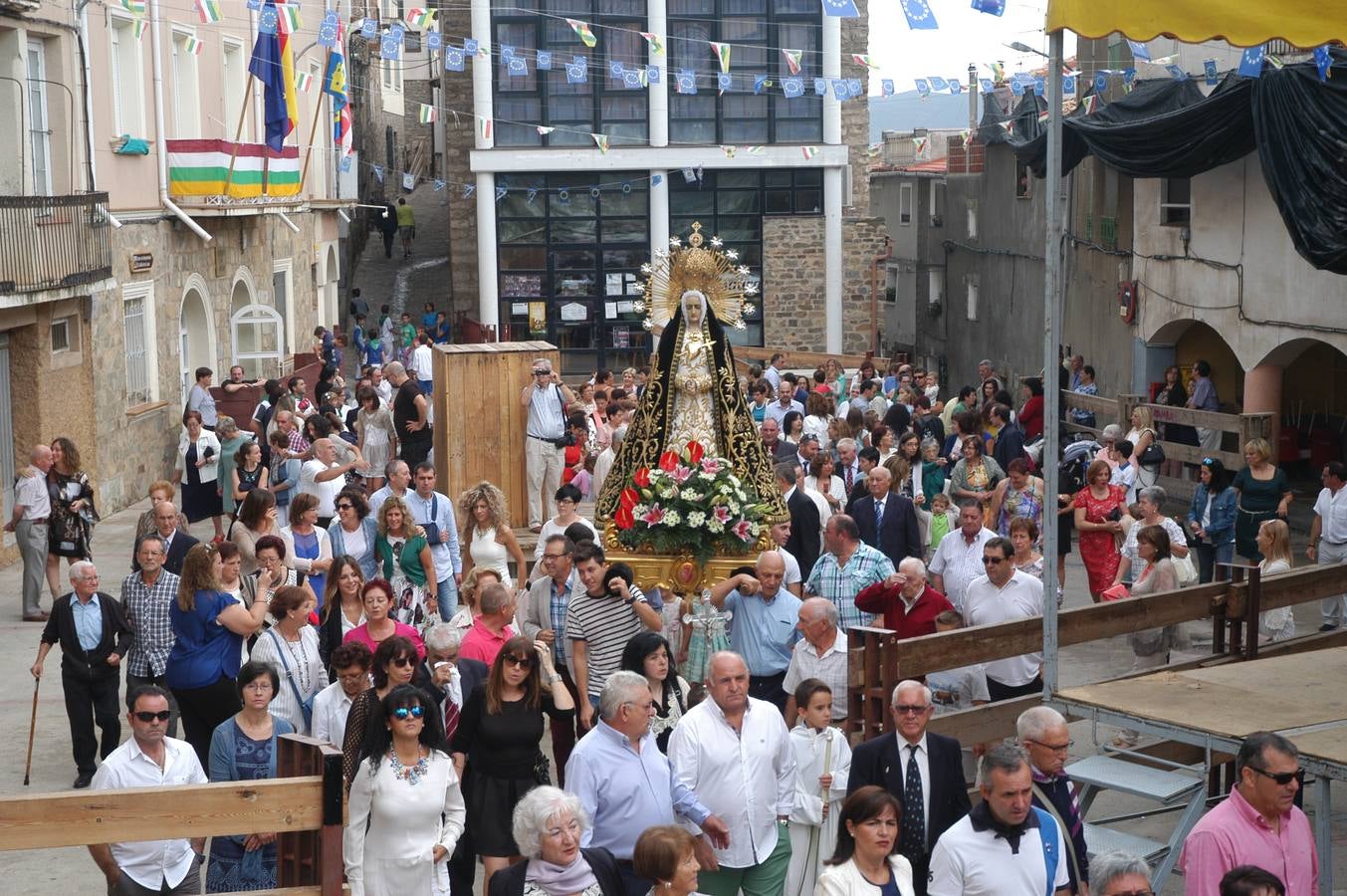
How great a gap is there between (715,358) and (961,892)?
23.4 feet

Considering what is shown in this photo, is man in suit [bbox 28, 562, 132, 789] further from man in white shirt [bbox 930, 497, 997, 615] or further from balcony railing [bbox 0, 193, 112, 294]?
balcony railing [bbox 0, 193, 112, 294]

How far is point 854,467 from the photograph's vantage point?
15.1 m

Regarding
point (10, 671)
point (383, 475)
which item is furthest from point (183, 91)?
point (10, 671)

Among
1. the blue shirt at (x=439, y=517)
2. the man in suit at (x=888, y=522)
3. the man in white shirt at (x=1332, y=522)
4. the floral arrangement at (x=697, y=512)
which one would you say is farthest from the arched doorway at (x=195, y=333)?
the man in white shirt at (x=1332, y=522)

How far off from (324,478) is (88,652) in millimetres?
4116

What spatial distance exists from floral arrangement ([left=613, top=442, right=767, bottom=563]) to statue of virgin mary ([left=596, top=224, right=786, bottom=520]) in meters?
0.81

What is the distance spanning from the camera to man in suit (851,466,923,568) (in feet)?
39.8

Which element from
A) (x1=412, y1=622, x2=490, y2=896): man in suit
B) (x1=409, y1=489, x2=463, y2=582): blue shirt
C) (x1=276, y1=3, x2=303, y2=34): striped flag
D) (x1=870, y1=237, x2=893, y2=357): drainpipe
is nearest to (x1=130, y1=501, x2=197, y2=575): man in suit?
(x1=409, y1=489, x2=463, y2=582): blue shirt

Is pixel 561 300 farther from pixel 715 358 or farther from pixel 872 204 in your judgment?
pixel 715 358

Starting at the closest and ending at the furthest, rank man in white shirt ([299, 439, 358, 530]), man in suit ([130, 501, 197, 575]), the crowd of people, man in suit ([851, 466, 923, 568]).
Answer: the crowd of people
man in suit ([130, 501, 197, 575])
man in suit ([851, 466, 923, 568])
man in white shirt ([299, 439, 358, 530])

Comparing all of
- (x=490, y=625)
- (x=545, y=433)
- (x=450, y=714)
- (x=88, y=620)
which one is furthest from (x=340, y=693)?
(x=545, y=433)

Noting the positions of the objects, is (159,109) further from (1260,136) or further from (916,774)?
(916,774)

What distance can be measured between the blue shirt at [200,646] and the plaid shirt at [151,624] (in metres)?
0.38

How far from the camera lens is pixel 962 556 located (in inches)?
433
